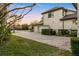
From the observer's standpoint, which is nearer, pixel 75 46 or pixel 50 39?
pixel 75 46

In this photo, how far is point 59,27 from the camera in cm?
406

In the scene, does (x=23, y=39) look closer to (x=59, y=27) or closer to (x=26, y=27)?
(x=26, y=27)

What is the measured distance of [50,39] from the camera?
4012 millimetres

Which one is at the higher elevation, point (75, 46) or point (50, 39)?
point (50, 39)

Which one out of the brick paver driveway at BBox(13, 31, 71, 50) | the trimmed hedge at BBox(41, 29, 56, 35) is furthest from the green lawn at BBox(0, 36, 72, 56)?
the trimmed hedge at BBox(41, 29, 56, 35)

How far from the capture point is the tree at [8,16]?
4.02m

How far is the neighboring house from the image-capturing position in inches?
158

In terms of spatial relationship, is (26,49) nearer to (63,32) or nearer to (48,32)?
(48,32)

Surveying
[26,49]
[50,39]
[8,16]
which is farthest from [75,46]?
[8,16]

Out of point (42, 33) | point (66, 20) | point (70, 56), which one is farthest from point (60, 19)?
point (70, 56)

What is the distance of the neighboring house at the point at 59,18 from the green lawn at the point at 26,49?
289 millimetres

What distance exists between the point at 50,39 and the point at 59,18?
0.41 metres

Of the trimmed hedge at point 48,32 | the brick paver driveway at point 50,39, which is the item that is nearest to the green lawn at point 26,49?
the brick paver driveway at point 50,39

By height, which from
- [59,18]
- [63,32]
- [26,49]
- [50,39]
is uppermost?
[59,18]
